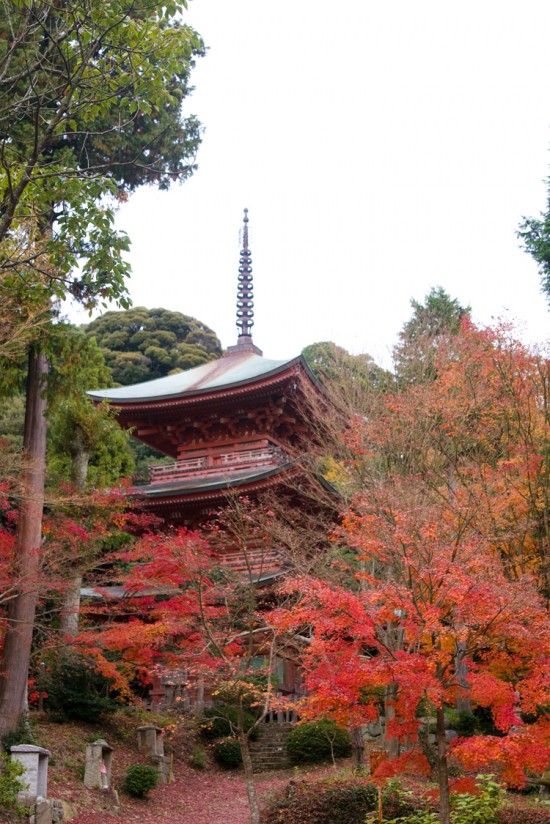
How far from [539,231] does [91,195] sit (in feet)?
47.9

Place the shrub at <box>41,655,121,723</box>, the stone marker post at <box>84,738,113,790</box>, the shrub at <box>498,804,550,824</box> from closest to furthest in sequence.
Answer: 1. the shrub at <box>498,804,550,824</box>
2. the stone marker post at <box>84,738,113,790</box>
3. the shrub at <box>41,655,121,723</box>

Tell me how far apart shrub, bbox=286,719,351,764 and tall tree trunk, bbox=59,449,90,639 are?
15.7ft

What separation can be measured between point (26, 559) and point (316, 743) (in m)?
6.92

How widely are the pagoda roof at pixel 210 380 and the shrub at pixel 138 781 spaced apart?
30.0ft

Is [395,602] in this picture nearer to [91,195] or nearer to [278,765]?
[91,195]

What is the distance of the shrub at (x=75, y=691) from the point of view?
14.7 meters

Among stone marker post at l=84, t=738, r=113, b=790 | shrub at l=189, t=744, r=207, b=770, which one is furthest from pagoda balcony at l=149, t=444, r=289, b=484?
stone marker post at l=84, t=738, r=113, b=790

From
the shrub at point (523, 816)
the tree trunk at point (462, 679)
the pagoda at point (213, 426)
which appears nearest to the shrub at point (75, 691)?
the pagoda at point (213, 426)

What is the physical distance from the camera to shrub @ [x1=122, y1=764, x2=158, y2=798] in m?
13.3

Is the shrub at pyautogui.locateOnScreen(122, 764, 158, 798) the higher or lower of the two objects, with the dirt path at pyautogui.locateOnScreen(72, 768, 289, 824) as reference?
higher

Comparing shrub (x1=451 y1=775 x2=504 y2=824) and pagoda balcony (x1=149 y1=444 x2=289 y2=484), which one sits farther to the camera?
pagoda balcony (x1=149 y1=444 x2=289 y2=484)

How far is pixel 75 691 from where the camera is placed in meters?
14.8

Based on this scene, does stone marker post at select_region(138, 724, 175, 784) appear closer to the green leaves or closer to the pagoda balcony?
the pagoda balcony

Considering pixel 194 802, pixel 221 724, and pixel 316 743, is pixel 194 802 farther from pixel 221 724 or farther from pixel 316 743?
pixel 316 743
